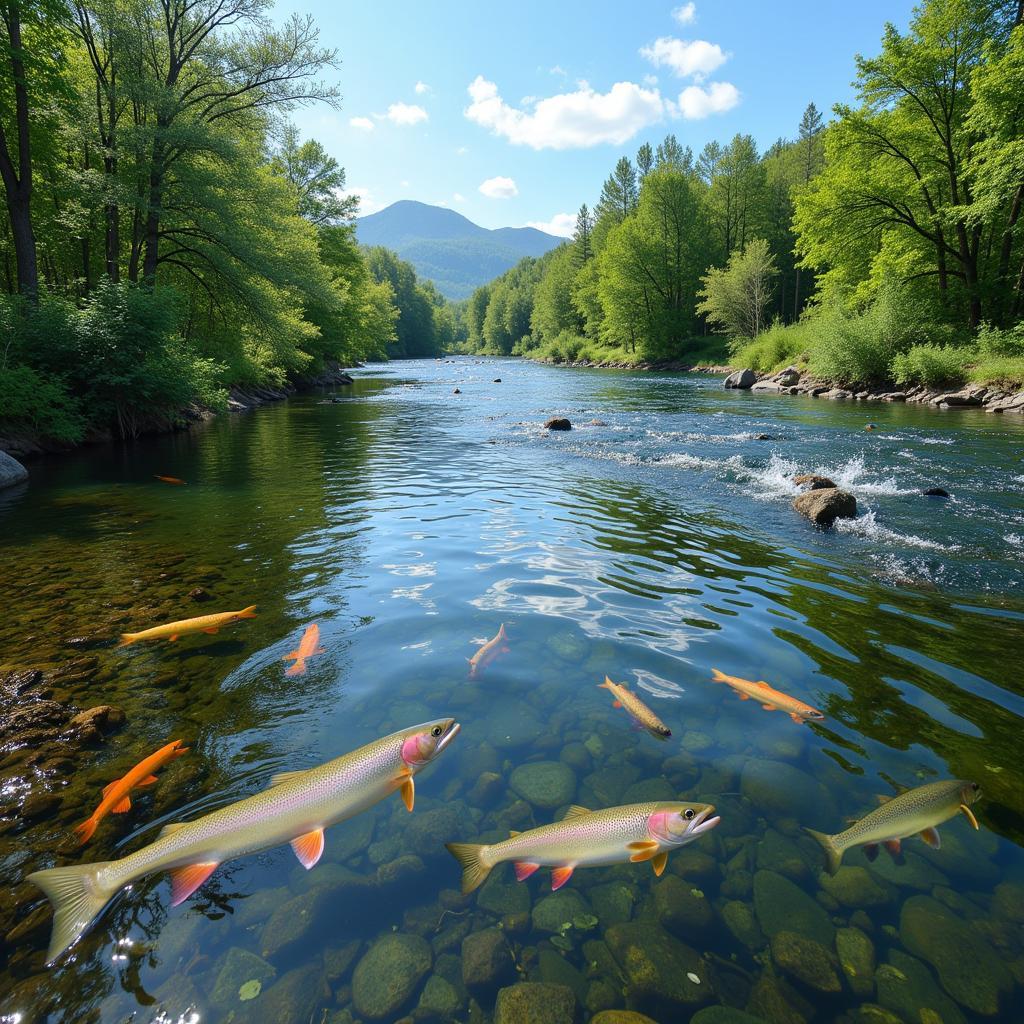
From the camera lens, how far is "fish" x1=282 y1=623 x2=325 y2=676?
5.08 meters

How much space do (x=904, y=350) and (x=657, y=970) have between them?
1357 inches

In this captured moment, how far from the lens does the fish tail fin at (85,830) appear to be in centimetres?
324

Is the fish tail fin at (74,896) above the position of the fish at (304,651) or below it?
above

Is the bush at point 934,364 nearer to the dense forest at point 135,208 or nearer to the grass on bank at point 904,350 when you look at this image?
the grass on bank at point 904,350

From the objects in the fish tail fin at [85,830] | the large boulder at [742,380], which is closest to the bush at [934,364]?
the large boulder at [742,380]

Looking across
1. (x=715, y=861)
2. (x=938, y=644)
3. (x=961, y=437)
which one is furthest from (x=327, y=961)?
(x=961, y=437)

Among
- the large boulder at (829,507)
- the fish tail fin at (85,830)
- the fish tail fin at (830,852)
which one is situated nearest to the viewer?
the fish tail fin at (830,852)

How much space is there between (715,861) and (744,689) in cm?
169

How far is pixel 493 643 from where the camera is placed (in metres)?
5.32

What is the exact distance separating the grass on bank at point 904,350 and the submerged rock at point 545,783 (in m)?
29.3

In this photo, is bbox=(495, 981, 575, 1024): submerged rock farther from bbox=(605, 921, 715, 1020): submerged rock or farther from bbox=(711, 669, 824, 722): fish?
bbox=(711, 669, 824, 722): fish

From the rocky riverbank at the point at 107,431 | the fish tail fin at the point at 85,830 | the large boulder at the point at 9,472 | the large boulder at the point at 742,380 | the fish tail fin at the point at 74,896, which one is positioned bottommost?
the fish tail fin at the point at 85,830

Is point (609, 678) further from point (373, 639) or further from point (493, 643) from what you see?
point (373, 639)

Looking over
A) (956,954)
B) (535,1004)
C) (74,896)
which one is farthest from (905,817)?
(74,896)
